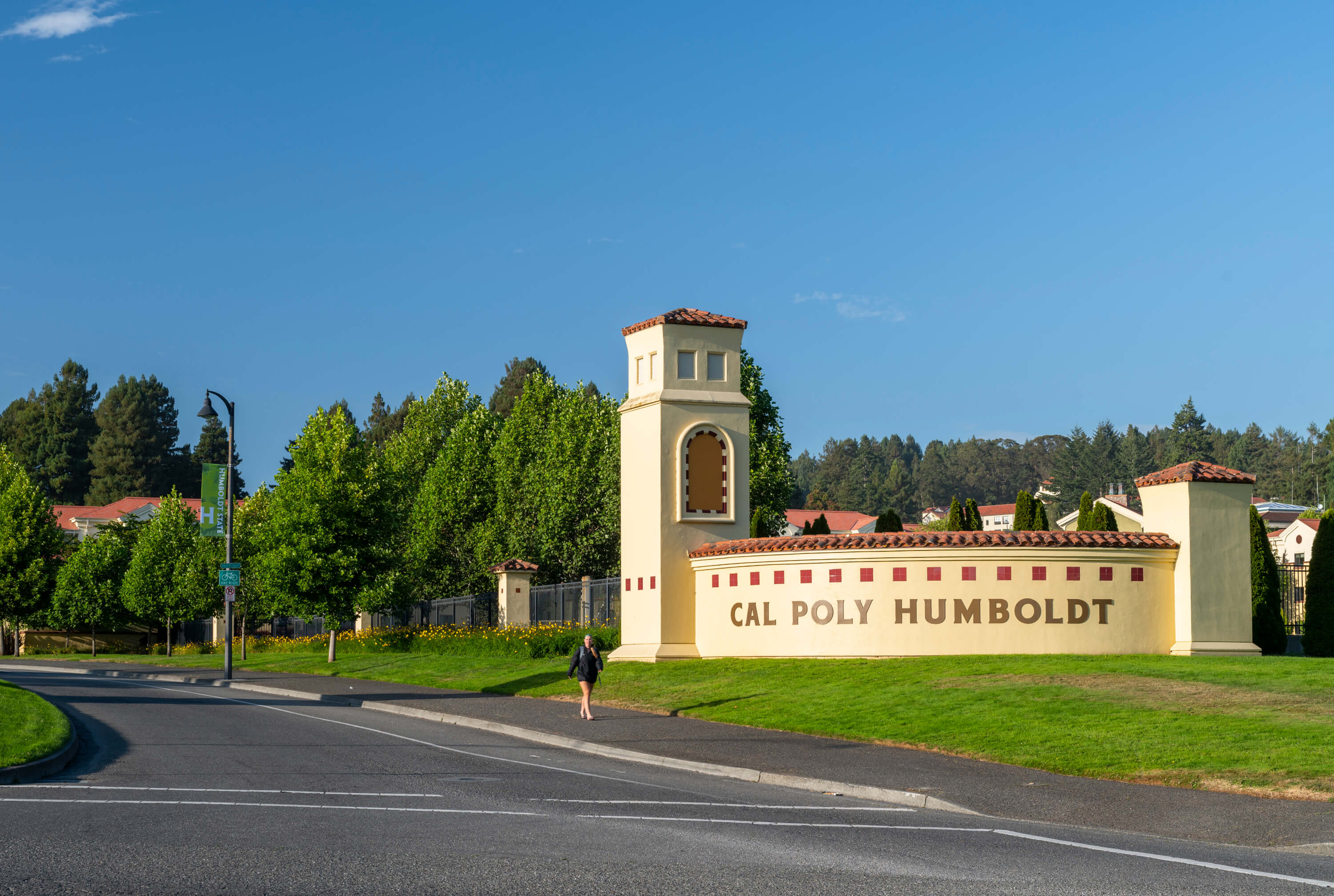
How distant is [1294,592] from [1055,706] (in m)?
17.1

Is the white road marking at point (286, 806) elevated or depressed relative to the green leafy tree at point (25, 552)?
depressed

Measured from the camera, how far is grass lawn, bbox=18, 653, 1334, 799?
46.0 feet

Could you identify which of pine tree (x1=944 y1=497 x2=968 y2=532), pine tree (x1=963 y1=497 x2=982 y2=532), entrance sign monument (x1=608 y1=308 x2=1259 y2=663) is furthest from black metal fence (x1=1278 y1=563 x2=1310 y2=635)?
pine tree (x1=963 y1=497 x2=982 y2=532)

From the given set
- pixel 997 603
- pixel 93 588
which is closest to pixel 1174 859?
pixel 997 603

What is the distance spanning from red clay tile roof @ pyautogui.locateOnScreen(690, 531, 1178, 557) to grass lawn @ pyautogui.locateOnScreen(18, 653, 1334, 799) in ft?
7.25

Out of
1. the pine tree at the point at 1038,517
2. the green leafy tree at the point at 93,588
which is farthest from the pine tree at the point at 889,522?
the green leafy tree at the point at 93,588

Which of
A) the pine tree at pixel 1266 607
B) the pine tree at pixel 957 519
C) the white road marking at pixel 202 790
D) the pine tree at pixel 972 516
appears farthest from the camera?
the pine tree at pixel 972 516

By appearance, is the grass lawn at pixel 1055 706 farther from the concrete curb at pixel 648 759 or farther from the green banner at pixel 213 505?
the green banner at pixel 213 505

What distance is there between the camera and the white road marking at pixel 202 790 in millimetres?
12500

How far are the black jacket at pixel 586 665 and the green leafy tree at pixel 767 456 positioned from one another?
82.9 feet

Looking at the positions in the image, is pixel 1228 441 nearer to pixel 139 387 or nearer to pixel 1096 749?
pixel 139 387

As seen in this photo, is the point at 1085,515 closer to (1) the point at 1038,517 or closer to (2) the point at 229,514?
(1) the point at 1038,517

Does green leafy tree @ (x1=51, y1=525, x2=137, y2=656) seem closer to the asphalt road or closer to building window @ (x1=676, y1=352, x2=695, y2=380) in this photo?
building window @ (x1=676, y1=352, x2=695, y2=380)

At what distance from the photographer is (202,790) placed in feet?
41.5
